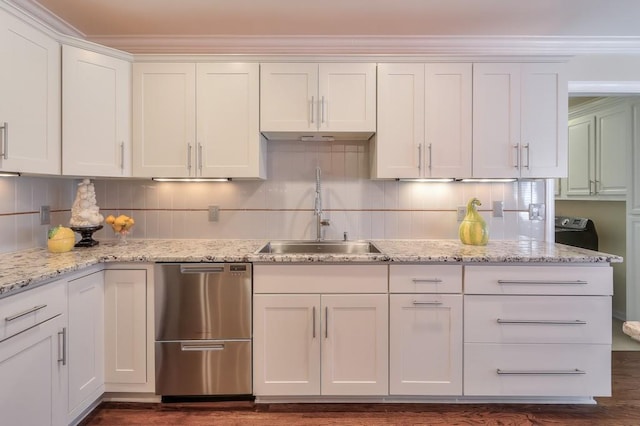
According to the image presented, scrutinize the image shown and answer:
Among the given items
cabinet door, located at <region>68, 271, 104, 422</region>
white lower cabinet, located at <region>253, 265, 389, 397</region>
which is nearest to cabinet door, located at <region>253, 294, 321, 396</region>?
white lower cabinet, located at <region>253, 265, 389, 397</region>

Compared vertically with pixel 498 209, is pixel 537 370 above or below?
below

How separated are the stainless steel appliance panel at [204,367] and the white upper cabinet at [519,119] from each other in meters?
1.91

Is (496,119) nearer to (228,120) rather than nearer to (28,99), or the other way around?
(228,120)

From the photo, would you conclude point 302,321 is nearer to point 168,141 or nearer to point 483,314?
point 483,314

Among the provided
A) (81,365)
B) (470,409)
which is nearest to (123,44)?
(81,365)

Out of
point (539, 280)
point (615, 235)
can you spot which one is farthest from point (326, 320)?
point (615, 235)

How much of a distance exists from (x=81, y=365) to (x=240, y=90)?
5.96 ft

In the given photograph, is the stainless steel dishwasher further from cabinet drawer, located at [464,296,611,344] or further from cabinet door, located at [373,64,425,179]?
cabinet drawer, located at [464,296,611,344]

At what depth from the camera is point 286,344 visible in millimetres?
1987

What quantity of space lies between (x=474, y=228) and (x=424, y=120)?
0.80 meters

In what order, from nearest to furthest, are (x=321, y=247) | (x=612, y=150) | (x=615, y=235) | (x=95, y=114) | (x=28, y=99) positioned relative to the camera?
1. (x=28, y=99)
2. (x=95, y=114)
3. (x=321, y=247)
4. (x=612, y=150)
5. (x=615, y=235)

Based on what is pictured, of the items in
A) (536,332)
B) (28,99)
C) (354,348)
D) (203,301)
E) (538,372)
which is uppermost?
(28,99)

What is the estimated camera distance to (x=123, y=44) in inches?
102

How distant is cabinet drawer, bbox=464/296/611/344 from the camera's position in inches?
77.2
